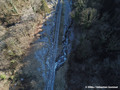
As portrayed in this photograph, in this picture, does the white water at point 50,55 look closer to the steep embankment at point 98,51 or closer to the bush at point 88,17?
the steep embankment at point 98,51

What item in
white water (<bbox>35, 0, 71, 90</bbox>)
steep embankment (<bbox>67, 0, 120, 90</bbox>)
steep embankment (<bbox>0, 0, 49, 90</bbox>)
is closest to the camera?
steep embankment (<bbox>67, 0, 120, 90</bbox>)

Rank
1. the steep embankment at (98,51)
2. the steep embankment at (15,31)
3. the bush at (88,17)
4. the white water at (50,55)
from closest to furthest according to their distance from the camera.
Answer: the steep embankment at (98,51) < the steep embankment at (15,31) < the white water at (50,55) < the bush at (88,17)

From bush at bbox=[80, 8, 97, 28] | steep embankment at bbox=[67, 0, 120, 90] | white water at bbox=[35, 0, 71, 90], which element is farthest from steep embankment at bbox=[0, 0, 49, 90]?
bush at bbox=[80, 8, 97, 28]

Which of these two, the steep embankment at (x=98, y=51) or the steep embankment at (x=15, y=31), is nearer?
the steep embankment at (x=98, y=51)

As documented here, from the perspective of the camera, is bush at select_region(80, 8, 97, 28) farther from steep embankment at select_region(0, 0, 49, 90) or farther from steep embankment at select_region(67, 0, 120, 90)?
steep embankment at select_region(0, 0, 49, 90)

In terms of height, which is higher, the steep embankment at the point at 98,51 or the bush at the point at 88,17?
the bush at the point at 88,17

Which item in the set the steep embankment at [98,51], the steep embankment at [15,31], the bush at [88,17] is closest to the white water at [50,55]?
the steep embankment at [98,51]

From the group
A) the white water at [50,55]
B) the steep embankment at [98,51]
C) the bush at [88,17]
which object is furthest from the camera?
the bush at [88,17]

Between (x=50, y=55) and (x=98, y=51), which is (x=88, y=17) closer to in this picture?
(x=98, y=51)
